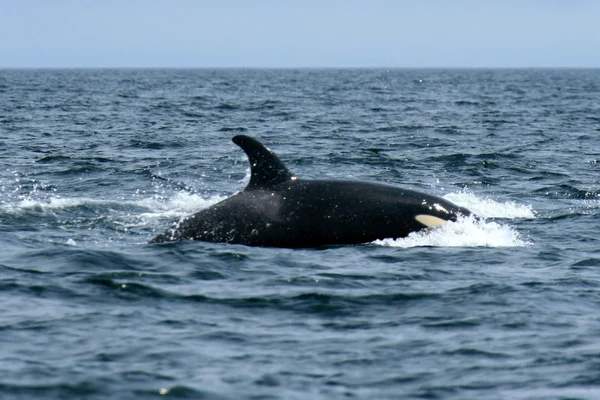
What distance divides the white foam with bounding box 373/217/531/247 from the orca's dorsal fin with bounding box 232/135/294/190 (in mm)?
1522

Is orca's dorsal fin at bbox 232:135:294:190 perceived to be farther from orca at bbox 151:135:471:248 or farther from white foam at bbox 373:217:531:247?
white foam at bbox 373:217:531:247

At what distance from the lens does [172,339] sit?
938 centimetres

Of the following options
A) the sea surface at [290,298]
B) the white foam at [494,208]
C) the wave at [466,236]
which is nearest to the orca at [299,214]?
the wave at [466,236]

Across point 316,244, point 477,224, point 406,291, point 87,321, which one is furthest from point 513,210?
point 87,321

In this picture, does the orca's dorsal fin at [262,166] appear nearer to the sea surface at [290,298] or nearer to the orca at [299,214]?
the orca at [299,214]

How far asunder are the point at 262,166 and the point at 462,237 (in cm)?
282

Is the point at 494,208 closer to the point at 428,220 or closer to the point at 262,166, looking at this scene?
the point at 428,220

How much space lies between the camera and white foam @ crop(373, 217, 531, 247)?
46.3 ft

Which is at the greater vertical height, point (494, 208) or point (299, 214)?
point (299, 214)

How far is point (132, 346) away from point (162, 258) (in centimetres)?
399

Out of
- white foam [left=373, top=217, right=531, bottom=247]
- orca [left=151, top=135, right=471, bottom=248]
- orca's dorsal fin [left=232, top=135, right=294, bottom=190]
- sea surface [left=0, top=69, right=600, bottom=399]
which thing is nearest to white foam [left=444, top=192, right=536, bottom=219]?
sea surface [left=0, top=69, right=600, bottom=399]

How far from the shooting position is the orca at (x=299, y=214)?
45.2 feet

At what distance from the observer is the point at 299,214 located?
1377cm

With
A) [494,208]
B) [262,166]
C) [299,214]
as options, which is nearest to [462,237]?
[299,214]
